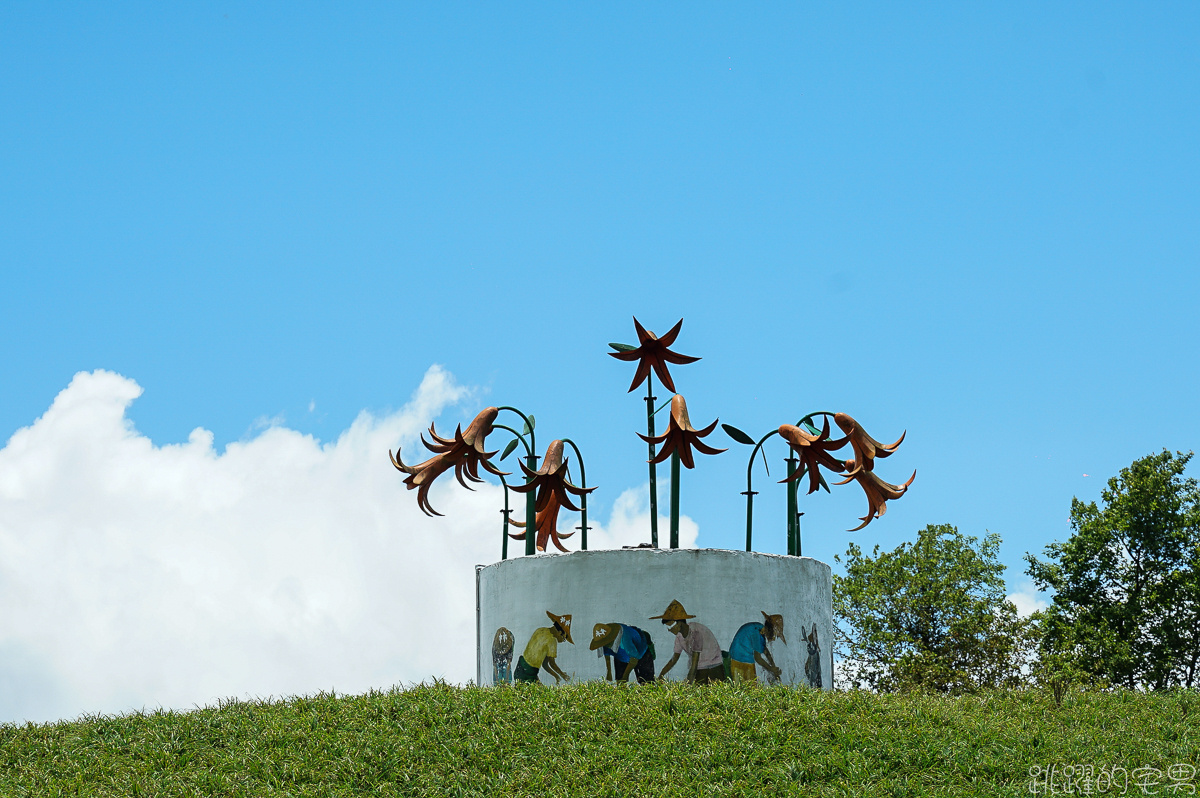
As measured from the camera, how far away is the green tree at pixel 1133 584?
2164cm

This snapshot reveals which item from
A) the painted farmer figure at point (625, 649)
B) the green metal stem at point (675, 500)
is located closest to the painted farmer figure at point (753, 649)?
the painted farmer figure at point (625, 649)

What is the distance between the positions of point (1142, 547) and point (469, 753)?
1688cm

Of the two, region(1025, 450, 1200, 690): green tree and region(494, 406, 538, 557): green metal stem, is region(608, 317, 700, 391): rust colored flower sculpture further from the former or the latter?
region(1025, 450, 1200, 690): green tree

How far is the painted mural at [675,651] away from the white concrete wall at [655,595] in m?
0.06

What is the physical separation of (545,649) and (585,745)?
3.02 m

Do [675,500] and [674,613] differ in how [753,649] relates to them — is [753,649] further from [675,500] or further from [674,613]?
[675,500]

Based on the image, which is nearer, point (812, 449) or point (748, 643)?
point (748, 643)

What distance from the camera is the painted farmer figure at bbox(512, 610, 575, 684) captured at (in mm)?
13273

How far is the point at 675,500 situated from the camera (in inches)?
565

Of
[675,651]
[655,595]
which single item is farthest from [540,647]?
[675,651]

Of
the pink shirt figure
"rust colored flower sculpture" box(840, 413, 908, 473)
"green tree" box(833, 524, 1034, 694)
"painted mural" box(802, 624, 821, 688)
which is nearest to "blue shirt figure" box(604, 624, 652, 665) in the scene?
the pink shirt figure

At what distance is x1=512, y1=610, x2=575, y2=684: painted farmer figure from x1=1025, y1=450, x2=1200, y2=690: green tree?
12.4 meters

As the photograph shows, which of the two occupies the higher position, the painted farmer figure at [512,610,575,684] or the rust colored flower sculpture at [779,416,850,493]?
the rust colored flower sculpture at [779,416,850,493]

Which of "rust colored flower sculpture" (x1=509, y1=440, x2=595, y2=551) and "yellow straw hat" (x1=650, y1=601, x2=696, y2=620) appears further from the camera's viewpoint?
"rust colored flower sculpture" (x1=509, y1=440, x2=595, y2=551)
